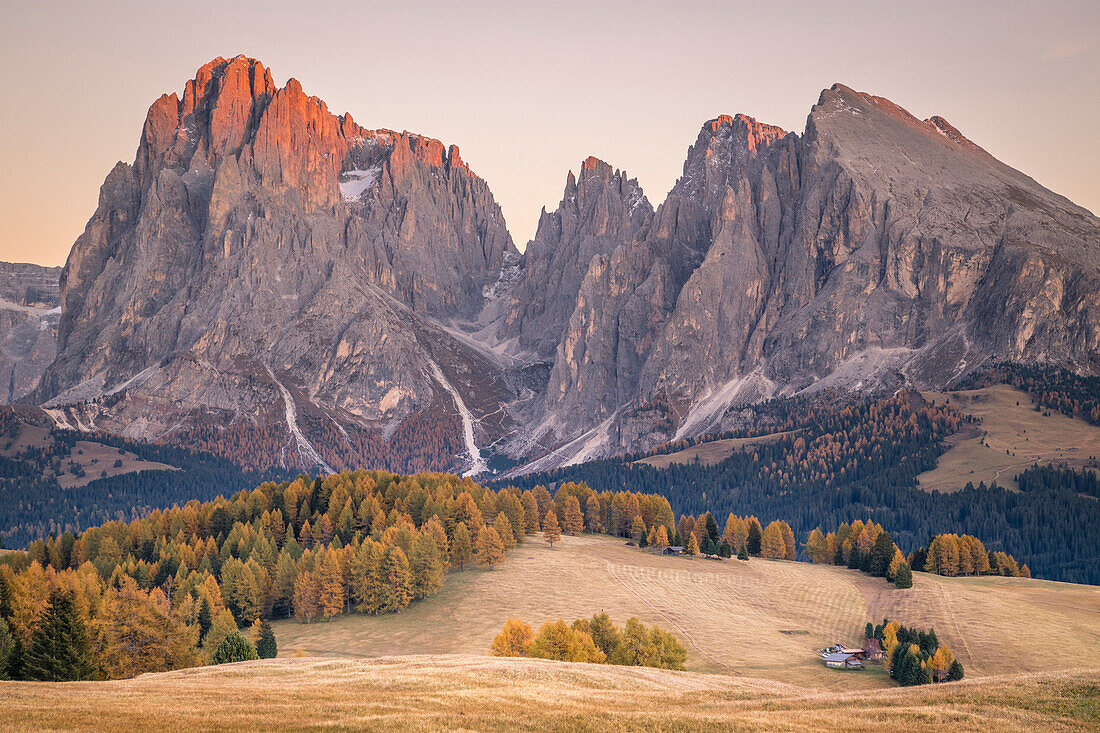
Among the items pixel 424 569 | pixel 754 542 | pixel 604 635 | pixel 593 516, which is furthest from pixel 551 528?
pixel 604 635

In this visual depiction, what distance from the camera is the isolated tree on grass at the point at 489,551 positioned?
12900cm

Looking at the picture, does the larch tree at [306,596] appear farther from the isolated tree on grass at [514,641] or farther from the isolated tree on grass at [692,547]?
the isolated tree on grass at [692,547]

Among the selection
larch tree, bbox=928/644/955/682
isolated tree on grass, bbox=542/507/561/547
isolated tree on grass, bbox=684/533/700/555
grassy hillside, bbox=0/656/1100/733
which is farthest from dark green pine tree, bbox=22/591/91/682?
isolated tree on grass, bbox=684/533/700/555

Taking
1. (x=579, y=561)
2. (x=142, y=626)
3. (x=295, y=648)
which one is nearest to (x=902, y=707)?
(x=142, y=626)

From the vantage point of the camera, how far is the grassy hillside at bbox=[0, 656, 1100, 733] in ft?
120

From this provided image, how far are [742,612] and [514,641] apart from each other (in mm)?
39959

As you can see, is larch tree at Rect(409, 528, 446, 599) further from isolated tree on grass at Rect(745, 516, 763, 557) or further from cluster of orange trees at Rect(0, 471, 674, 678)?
isolated tree on grass at Rect(745, 516, 763, 557)

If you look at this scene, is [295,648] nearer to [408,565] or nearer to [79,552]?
[408,565]

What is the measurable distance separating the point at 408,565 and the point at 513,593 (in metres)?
13.3

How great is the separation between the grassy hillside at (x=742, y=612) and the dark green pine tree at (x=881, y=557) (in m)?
4.05

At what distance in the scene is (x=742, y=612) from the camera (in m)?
114

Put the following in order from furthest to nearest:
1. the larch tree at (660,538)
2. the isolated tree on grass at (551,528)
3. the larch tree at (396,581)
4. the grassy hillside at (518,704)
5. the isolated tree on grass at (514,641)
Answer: the larch tree at (660,538) < the isolated tree on grass at (551,528) < the larch tree at (396,581) < the isolated tree on grass at (514,641) < the grassy hillside at (518,704)

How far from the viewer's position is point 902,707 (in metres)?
41.3

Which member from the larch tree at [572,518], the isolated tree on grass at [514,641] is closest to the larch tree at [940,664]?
the isolated tree on grass at [514,641]
